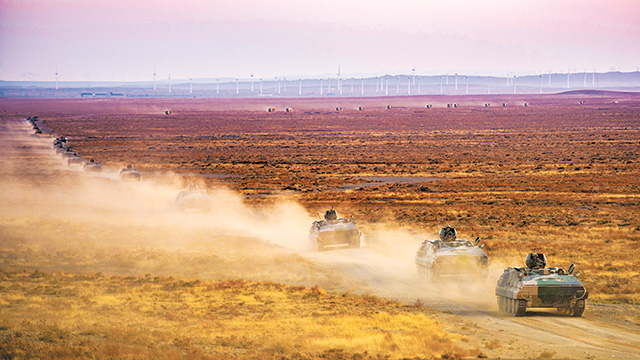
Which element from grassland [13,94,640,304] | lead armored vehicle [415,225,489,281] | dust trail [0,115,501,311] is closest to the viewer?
lead armored vehicle [415,225,489,281]

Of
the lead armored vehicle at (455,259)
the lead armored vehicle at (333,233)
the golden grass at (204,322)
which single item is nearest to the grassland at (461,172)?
the lead armored vehicle at (455,259)

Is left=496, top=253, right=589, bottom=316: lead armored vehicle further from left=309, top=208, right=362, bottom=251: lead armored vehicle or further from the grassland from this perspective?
left=309, top=208, right=362, bottom=251: lead armored vehicle

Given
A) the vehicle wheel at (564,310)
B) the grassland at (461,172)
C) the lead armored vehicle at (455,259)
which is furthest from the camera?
the grassland at (461,172)

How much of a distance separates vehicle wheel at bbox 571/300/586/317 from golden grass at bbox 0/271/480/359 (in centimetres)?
434

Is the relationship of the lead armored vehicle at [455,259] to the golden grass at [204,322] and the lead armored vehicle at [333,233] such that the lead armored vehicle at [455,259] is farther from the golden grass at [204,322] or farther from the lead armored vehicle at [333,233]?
the lead armored vehicle at [333,233]

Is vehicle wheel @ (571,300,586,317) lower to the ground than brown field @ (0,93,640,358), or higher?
higher

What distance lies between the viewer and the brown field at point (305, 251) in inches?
847

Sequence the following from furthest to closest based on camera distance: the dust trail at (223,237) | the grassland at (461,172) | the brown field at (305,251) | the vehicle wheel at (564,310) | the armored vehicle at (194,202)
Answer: the armored vehicle at (194,202)
the grassland at (461,172)
the dust trail at (223,237)
the vehicle wheel at (564,310)
the brown field at (305,251)

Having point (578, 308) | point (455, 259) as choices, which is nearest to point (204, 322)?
point (455, 259)

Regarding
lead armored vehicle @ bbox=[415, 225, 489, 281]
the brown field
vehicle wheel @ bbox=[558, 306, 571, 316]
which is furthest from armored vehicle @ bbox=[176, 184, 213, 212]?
vehicle wheel @ bbox=[558, 306, 571, 316]

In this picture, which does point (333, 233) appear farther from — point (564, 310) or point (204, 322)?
point (564, 310)

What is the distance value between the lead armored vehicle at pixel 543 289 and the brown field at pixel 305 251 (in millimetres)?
505

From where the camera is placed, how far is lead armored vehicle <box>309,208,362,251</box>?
1416 inches

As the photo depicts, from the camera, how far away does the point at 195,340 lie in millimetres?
21547
